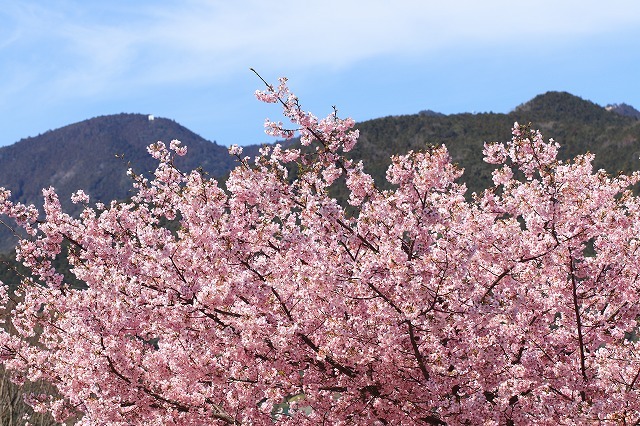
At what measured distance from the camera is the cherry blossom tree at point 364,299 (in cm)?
827

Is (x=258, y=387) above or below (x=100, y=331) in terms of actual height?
below

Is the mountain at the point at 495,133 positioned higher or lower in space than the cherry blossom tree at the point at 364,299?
higher

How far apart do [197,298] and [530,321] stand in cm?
461

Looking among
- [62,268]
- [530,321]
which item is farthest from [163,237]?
[62,268]

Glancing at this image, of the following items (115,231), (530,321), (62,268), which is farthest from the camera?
(62,268)

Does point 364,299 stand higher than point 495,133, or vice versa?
point 495,133

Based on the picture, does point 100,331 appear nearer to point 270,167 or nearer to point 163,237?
point 163,237

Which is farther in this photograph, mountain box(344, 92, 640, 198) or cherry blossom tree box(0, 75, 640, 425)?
mountain box(344, 92, 640, 198)

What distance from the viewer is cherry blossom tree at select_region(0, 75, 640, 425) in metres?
8.27

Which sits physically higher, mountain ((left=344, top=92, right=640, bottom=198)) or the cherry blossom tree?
mountain ((left=344, top=92, right=640, bottom=198))

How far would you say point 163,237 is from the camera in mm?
10109

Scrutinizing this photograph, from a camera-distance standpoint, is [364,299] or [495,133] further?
Result: [495,133]

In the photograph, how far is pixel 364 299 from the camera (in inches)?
343

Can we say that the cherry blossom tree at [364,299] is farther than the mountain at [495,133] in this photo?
No
